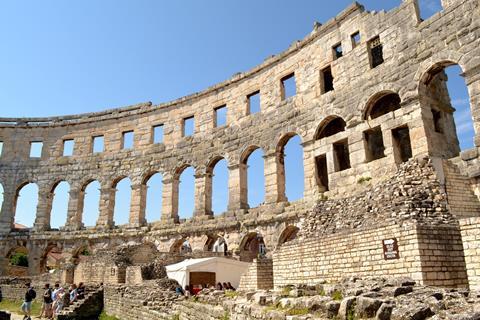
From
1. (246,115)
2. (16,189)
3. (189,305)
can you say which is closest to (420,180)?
(189,305)

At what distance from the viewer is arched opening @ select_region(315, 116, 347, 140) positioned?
1691 centimetres

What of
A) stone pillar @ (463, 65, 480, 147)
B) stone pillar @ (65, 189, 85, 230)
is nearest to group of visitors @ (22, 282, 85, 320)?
stone pillar @ (65, 189, 85, 230)

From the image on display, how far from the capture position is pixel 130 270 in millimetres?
16703

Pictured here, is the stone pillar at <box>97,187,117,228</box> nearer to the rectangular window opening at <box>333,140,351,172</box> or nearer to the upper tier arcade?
the upper tier arcade

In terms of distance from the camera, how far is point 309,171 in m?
16.6

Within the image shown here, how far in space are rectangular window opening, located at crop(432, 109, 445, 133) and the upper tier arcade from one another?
0.13 feet

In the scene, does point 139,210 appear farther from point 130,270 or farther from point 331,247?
point 331,247

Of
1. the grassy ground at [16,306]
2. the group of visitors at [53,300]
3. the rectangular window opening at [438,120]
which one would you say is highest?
the rectangular window opening at [438,120]

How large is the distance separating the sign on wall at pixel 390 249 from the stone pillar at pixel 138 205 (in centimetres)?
1688

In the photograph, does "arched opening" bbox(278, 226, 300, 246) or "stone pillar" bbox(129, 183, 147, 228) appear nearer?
"arched opening" bbox(278, 226, 300, 246)

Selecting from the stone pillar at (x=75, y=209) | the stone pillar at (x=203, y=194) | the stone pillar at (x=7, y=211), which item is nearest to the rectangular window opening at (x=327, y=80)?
the stone pillar at (x=203, y=194)

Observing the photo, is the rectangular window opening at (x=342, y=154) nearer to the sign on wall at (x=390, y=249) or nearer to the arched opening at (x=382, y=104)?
the arched opening at (x=382, y=104)

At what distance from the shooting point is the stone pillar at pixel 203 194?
20688mm

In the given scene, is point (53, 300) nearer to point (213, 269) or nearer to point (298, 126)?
point (213, 269)
